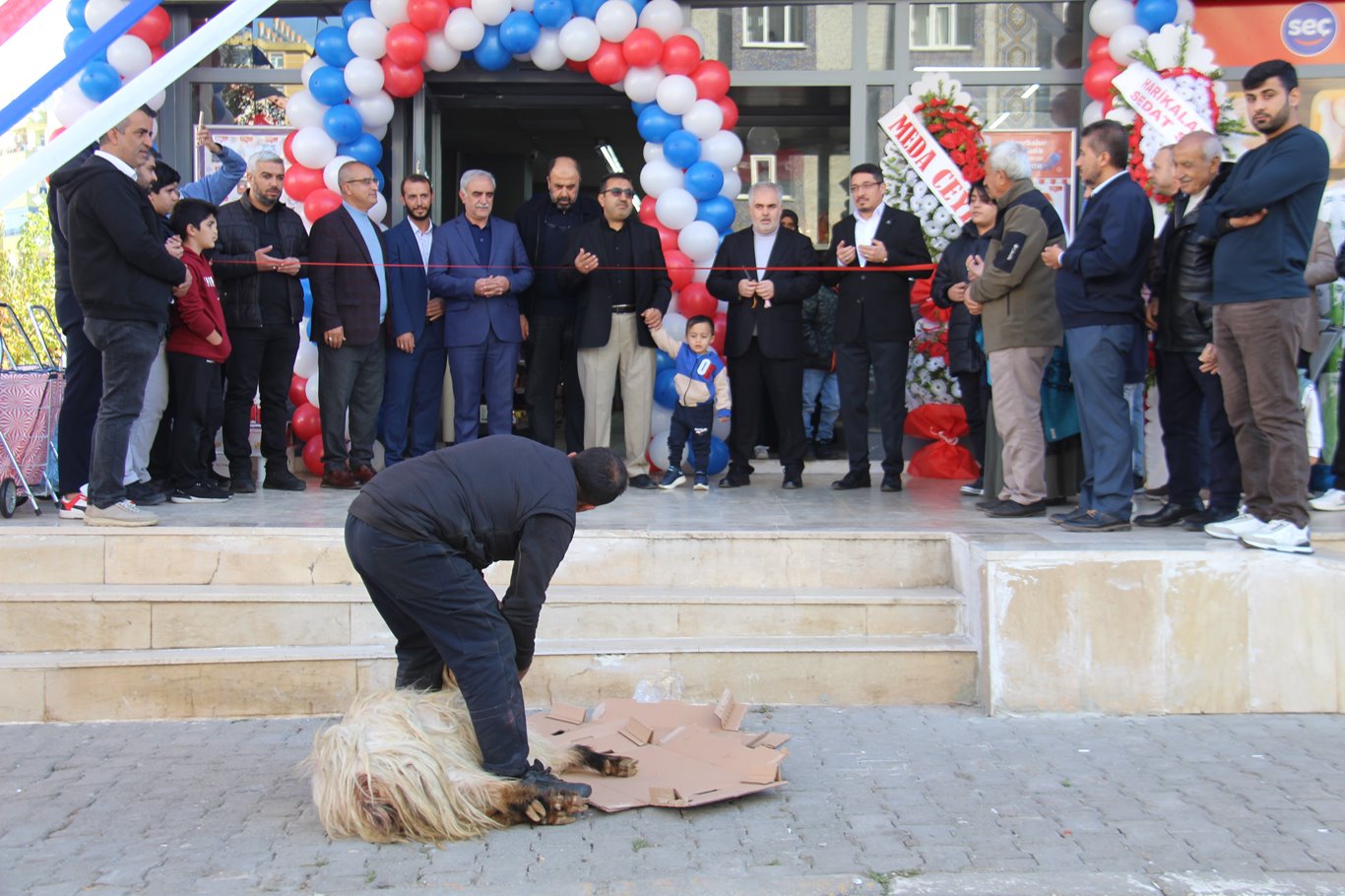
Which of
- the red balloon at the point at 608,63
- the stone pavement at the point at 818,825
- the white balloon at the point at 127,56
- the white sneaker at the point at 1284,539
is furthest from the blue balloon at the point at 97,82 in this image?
the white sneaker at the point at 1284,539

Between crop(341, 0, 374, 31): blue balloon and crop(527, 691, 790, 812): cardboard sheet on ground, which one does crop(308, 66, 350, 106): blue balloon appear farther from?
crop(527, 691, 790, 812): cardboard sheet on ground

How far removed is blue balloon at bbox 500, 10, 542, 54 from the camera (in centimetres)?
902

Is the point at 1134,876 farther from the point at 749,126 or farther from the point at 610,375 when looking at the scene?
the point at 749,126

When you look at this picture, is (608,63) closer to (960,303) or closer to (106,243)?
(960,303)

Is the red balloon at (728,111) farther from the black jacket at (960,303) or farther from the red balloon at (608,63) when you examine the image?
the black jacket at (960,303)

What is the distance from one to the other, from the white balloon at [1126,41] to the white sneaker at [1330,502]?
331 centimetres

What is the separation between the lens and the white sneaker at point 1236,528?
6182mm

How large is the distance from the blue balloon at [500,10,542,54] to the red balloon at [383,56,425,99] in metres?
0.58

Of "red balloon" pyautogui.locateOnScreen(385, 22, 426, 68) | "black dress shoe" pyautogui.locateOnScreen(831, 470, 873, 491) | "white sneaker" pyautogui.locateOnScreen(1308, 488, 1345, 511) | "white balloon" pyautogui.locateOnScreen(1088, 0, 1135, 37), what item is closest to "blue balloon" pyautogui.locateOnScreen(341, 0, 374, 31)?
"red balloon" pyautogui.locateOnScreen(385, 22, 426, 68)

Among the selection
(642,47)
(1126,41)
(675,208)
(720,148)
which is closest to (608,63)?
(642,47)

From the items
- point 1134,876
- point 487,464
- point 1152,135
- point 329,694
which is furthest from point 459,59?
point 1134,876

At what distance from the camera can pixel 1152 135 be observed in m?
8.92

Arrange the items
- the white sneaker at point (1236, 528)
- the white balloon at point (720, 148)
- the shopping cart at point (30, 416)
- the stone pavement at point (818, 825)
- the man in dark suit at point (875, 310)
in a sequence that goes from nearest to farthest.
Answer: the stone pavement at point (818, 825) → the white sneaker at point (1236, 528) → the shopping cart at point (30, 416) → the man in dark suit at point (875, 310) → the white balloon at point (720, 148)

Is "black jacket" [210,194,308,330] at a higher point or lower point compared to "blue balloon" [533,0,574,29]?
lower
